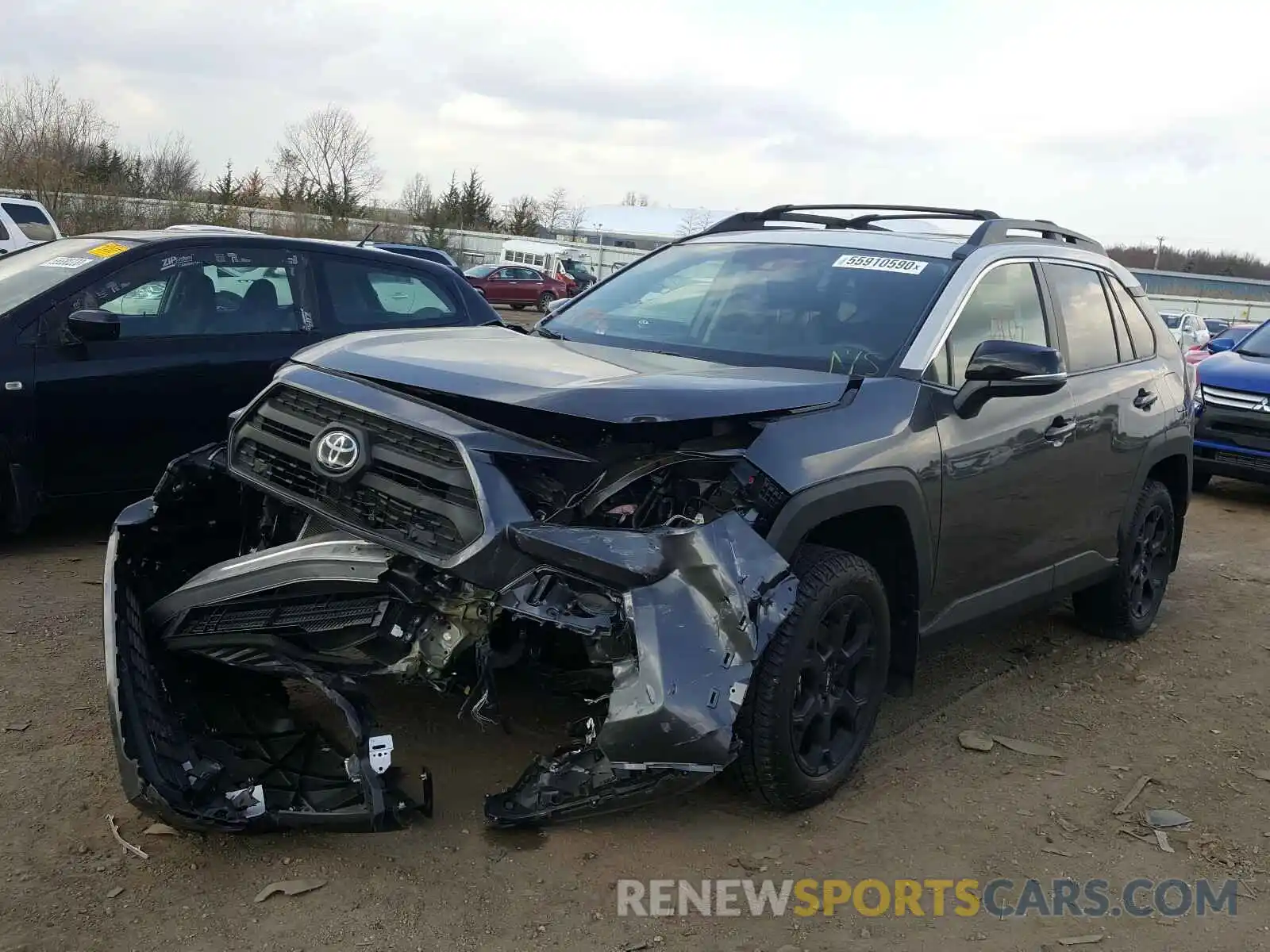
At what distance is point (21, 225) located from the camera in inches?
655

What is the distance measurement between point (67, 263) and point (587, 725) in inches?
174

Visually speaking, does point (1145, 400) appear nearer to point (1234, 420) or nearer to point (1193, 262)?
point (1234, 420)

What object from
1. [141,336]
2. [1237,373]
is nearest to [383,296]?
[141,336]

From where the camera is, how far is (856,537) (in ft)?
12.7

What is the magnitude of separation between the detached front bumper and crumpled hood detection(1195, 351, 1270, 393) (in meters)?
8.09

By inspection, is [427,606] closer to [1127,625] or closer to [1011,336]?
[1011,336]

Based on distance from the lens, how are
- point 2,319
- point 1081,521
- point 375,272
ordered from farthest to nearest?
point 375,272, point 2,319, point 1081,521

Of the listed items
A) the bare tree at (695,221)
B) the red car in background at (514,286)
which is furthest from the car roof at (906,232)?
the bare tree at (695,221)

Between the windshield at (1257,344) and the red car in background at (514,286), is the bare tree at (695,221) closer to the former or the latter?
the red car in background at (514,286)

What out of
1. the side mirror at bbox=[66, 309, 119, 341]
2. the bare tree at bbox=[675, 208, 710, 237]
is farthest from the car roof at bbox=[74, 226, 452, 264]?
the bare tree at bbox=[675, 208, 710, 237]

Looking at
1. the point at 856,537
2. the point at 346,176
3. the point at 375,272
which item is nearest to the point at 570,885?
the point at 856,537

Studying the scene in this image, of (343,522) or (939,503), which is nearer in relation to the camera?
(343,522)

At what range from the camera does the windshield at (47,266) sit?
581cm

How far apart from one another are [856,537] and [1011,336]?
3.99 ft
